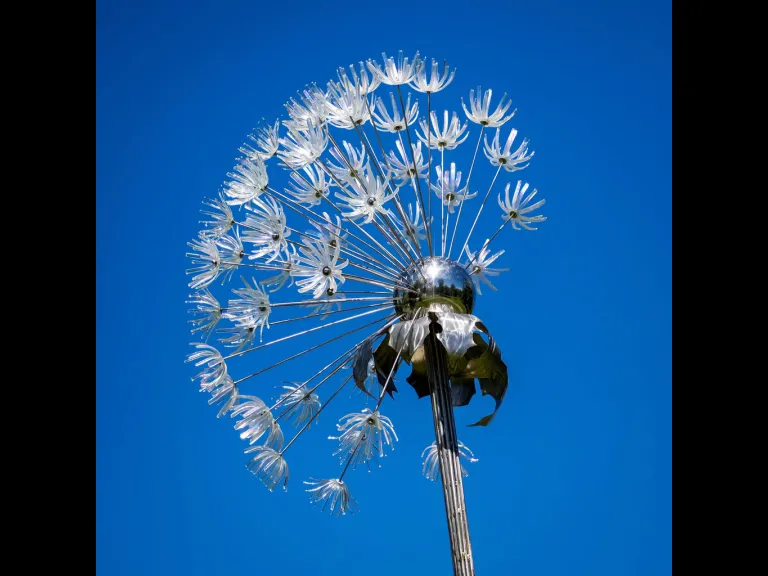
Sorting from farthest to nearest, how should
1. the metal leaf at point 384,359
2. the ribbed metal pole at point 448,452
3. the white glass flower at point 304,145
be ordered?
the white glass flower at point 304,145 → the metal leaf at point 384,359 → the ribbed metal pole at point 448,452

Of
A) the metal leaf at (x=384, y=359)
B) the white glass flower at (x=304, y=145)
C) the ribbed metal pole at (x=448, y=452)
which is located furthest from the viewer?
the white glass flower at (x=304, y=145)

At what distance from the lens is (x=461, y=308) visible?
32.8 ft

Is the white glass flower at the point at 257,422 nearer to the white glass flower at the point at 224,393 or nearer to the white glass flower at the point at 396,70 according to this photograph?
the white glass flower at the point at 224,393

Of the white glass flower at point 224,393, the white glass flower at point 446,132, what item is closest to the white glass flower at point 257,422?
the white glass flower at point 224,393

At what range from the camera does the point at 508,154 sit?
1089cm

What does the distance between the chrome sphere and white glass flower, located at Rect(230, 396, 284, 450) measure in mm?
1620

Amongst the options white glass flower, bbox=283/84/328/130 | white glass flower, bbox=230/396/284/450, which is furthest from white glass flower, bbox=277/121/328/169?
white glass flower, bbox=230/396/284/450

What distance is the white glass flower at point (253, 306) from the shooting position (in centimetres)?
970

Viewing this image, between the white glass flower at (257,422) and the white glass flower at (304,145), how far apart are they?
7.98ft

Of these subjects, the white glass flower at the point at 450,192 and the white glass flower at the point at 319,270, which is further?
the white glass flower at the point at 450,192

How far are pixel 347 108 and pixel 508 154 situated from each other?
5.95ft
